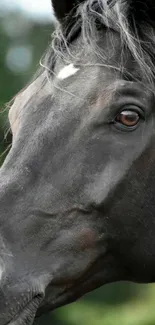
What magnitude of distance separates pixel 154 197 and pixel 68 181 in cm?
35

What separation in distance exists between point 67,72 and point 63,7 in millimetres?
364

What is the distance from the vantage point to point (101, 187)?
2.72 metres

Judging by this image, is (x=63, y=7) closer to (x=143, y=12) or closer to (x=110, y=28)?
(x=110, y=28)

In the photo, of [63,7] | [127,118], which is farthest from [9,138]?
[127,118]

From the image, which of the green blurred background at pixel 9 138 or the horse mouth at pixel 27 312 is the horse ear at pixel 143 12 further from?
the horse mouth at pixel 27 312

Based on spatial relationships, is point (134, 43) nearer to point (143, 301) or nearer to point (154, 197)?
point (154, 197)

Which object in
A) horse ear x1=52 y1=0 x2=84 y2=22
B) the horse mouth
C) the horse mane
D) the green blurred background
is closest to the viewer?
the horse mouth

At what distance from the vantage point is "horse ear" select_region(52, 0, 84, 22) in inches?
122

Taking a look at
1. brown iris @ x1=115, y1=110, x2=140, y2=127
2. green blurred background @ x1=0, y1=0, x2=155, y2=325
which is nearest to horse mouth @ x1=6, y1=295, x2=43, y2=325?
brown iris @ x1=115, y1=110, x2=140, y2=127

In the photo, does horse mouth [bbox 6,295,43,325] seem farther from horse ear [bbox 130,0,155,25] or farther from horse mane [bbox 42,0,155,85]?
horse ear [bbox 130,0,155,25]

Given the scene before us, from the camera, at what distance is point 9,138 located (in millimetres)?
3715

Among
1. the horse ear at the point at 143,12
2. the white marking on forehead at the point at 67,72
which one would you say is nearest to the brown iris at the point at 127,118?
the white marking on forehead at the point at 67,72

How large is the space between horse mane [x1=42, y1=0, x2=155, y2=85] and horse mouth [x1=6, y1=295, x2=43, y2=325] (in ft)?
3.06

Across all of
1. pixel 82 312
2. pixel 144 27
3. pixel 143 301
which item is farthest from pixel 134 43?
pixel 82 312
